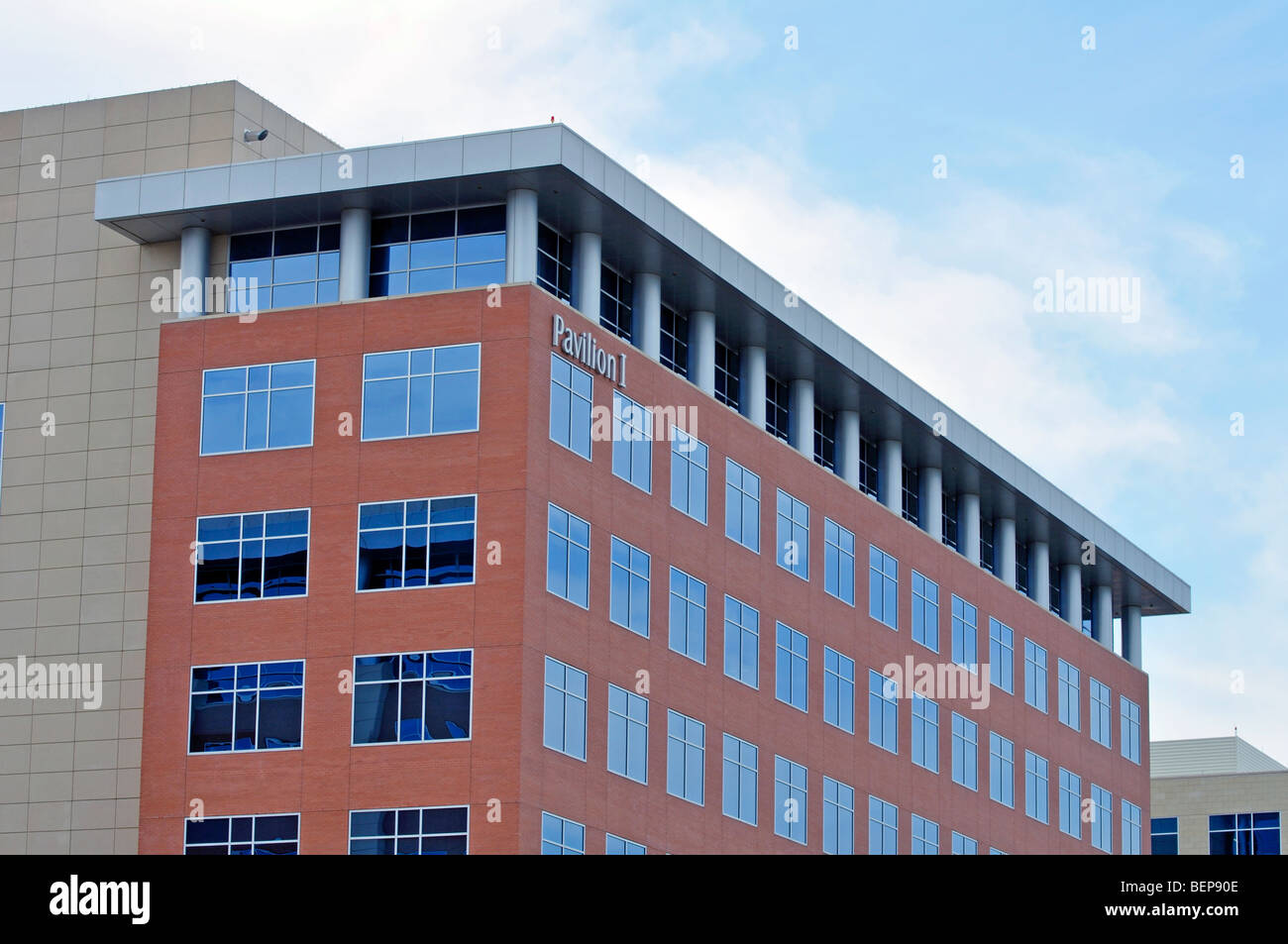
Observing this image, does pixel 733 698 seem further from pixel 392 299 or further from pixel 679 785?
pixel 392 299

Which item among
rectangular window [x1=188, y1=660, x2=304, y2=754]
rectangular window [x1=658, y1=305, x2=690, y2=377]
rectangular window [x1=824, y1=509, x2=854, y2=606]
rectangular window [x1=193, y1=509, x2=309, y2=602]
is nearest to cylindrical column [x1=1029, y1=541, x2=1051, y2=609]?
rectangular window [x1=824, y1=509, x2=854, y2=606]

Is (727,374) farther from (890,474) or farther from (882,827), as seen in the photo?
(882,827)

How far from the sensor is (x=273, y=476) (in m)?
59.4

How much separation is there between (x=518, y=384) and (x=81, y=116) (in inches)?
698

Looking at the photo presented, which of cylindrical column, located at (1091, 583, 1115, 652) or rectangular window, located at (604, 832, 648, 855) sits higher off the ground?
cylindrical column, located at (1091, 583, 1115, 652)

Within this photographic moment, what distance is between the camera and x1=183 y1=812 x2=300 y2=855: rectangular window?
2227 inches

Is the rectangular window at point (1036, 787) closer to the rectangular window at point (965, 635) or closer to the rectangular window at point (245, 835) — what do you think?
the rectangular window at point (965, 635)

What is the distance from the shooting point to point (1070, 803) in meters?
88.8

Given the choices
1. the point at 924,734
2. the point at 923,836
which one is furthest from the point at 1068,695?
the point at 923,836

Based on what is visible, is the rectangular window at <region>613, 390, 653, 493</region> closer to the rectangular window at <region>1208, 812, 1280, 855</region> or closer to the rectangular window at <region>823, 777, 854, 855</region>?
the rectangular window at <region>823, 777, 854, 855</region>

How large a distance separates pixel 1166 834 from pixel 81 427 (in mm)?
74204

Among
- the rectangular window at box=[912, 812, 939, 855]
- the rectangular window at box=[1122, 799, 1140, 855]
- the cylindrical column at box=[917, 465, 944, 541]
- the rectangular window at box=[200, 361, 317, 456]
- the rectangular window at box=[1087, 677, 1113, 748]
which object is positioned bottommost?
the rectangular window at box=[912, 812, 939, 855]

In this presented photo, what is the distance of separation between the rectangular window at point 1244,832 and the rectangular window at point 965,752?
40296mm

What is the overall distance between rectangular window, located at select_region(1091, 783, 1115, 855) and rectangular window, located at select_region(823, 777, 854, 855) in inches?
846
